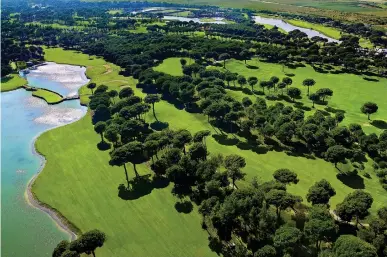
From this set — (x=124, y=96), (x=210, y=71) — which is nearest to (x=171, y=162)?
(x=124, y=96)

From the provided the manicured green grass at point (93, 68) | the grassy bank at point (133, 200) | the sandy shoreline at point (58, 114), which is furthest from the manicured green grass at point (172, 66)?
the grassy bank at point (133, 200)

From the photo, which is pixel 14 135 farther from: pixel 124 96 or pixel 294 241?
pixel 294 241

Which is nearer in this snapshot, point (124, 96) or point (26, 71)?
point (124, 96)

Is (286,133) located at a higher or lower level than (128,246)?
higher

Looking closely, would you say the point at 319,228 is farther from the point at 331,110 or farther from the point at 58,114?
the point at 58,114

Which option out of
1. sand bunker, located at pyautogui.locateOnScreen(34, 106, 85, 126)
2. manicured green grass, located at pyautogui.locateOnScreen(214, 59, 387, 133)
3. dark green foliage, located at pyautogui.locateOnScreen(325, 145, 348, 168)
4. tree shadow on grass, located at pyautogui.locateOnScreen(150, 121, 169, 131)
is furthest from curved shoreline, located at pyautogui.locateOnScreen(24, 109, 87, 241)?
manicured green grass, located at pyautogui.locateOnScreen(214, 59, 387, 133)

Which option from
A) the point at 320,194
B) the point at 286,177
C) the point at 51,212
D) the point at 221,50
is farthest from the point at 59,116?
the point at 221,50
